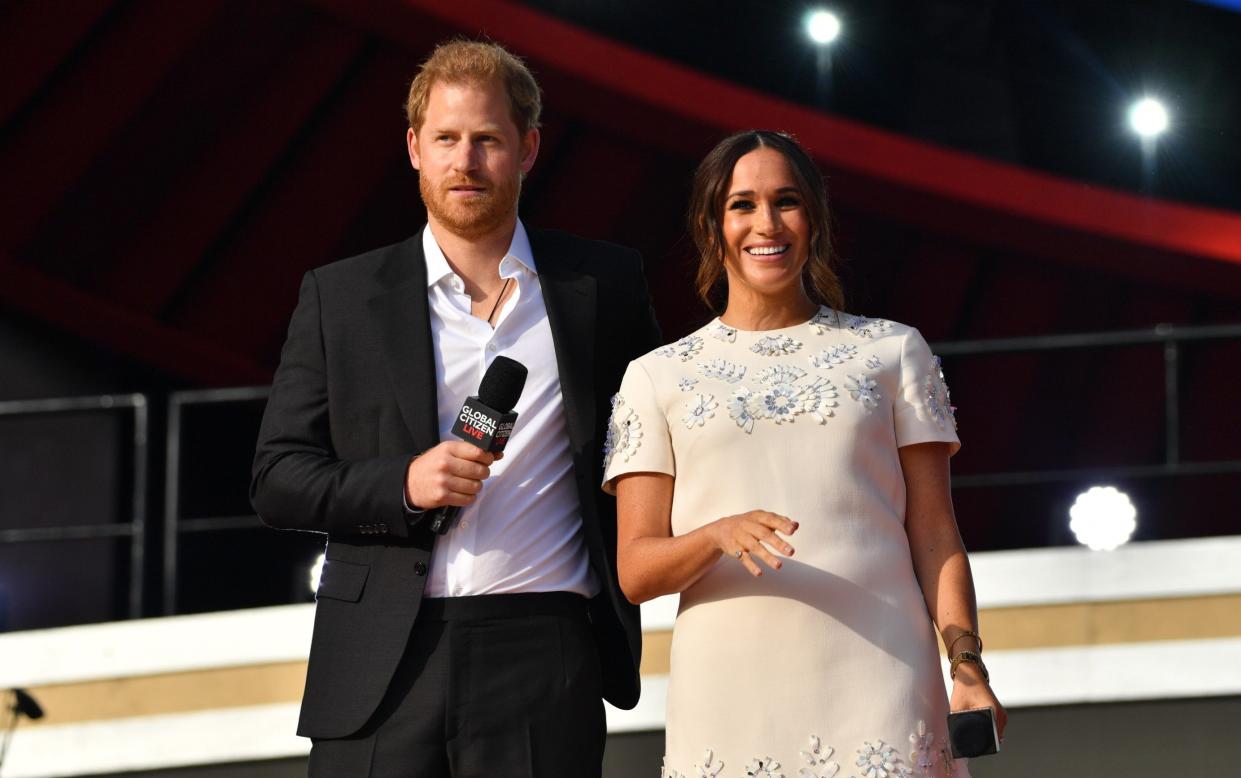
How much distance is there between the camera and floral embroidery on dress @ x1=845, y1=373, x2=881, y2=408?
1.75 metres

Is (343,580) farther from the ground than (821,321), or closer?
closer

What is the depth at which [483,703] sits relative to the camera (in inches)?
70.7

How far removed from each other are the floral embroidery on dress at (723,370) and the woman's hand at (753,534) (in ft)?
0.85

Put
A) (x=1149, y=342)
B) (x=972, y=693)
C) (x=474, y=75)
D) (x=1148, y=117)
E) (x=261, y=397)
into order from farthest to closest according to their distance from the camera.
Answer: (x=1148, y=117)
(x=261, y=397)
(x=1149, y=342)
(x=474, y=75)
(x=972, y=693)

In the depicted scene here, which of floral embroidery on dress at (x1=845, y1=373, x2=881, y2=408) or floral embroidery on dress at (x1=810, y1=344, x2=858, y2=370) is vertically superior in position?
floral embroidery on dress at (x1=810, y1=344, x2=858, y2=370)

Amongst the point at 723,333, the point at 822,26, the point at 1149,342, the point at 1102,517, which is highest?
the point at 822,26

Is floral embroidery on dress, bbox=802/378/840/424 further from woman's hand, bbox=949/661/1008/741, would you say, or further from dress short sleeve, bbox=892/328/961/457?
woman's hand, bbox=949/661/1008/741

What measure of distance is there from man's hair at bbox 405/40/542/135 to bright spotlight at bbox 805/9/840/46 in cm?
360

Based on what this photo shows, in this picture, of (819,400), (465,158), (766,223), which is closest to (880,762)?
(819,400)

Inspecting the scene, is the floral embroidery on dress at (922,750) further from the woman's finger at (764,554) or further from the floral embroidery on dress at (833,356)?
the floral embroidery on dress at (833,356)

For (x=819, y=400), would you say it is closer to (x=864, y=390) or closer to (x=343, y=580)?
(x=864, y=390)

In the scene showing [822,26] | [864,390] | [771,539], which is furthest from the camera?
[822,26]

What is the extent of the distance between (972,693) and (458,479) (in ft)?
2.05

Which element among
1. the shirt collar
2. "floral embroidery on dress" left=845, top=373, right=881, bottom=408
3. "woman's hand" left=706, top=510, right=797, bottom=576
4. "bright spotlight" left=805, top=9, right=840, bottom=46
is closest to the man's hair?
the shirt collar
